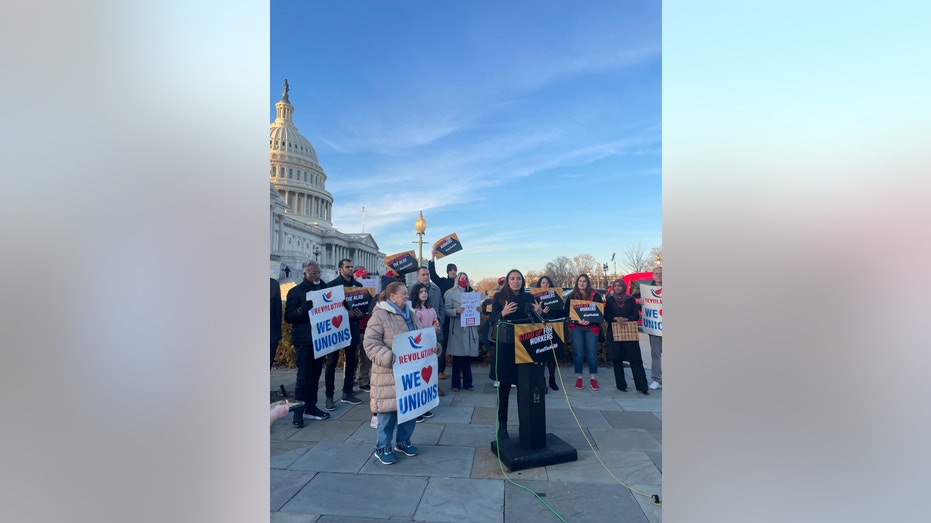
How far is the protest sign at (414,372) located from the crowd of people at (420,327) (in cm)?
8

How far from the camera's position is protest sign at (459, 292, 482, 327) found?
7.62 m

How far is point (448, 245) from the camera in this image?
9867mm

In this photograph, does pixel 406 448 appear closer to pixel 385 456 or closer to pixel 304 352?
pixel 385 456

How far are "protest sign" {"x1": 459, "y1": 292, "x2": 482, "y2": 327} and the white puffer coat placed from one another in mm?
2998

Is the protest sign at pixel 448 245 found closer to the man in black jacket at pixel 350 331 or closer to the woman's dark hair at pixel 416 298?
the man in black jacket at pixel 350 331

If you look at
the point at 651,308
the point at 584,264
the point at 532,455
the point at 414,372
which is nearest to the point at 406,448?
the point at 414,372

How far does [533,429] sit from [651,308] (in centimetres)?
379

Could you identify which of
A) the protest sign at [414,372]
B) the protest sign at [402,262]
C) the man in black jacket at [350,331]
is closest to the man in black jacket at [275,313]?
the man in black jacket at [350,331]

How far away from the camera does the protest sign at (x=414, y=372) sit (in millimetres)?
4593

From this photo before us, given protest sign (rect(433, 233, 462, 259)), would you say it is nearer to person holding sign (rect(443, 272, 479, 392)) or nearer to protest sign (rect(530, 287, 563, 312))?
person holding sign (rect(443, 272, 479, 392))

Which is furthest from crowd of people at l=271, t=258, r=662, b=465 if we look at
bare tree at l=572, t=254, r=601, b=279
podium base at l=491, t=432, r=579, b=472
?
bare tree at l=572, t=254, r=601, b=279
